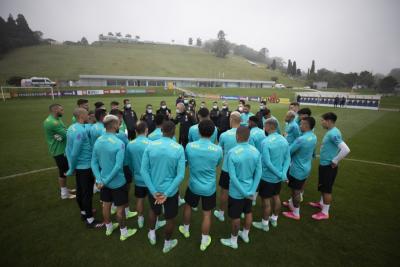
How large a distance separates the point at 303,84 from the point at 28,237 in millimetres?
107533

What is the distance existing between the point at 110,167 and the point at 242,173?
2.59m

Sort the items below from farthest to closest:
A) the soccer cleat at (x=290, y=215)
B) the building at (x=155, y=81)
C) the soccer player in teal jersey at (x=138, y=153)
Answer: the building at (x=155, y=81)
the soccer cleat at (x=290, y=215)
the soccer player in teal jersey at (x=138, y=153)

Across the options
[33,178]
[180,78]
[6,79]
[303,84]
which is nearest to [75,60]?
[6,79]

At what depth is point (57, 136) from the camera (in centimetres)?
543

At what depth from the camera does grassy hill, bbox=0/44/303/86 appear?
60.8 m

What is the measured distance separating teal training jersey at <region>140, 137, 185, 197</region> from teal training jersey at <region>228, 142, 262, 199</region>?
93 cm

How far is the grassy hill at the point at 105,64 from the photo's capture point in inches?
2394

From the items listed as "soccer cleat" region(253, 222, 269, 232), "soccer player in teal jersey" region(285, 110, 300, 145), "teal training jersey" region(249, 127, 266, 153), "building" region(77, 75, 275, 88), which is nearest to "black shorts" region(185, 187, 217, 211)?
"soccer cleat" region(253, 222, 269, 232)

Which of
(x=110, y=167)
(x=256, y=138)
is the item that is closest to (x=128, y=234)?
(x=110, y=167)

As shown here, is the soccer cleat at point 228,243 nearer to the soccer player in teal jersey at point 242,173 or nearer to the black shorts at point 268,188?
the soccer player in teal jersey at point 242,173

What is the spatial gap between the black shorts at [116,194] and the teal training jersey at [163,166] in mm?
920

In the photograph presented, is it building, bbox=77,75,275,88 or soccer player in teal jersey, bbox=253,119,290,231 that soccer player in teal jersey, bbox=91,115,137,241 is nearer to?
soccer player in teal jersey, bbox=253,119,290,231

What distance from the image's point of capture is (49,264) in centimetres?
367

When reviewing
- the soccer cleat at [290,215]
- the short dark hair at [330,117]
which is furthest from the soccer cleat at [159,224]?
the short dark hair at [330,117]
